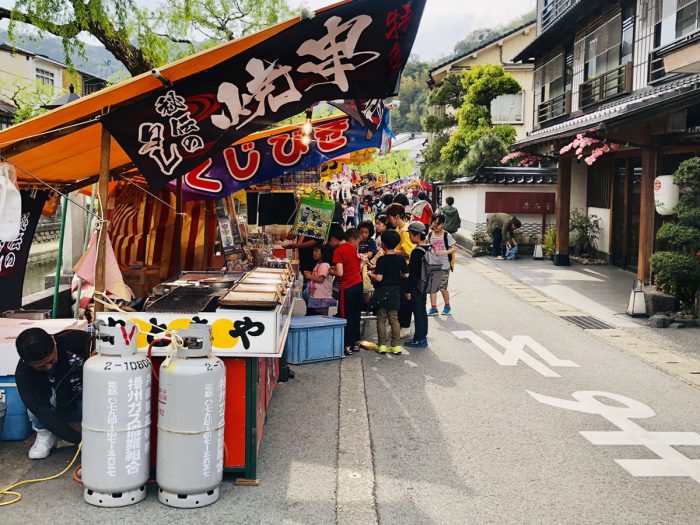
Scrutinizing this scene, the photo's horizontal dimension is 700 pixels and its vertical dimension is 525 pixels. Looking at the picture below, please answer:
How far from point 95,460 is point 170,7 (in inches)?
584

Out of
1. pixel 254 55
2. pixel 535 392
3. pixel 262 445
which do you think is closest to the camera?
pixel 254 55

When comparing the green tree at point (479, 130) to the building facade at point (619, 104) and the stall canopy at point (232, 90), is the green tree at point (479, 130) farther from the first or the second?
the stall canopy at point (232, 90)

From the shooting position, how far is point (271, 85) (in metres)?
6.35

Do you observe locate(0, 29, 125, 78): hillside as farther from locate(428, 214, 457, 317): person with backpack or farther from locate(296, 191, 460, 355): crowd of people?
locate(428, 214, 457, 317): person with backpack

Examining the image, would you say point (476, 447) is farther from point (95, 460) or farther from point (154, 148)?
point (154, 148)

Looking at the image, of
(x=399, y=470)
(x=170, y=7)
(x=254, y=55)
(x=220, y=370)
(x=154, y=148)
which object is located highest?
(x=170, y=7)

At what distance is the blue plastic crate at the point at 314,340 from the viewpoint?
388 inches

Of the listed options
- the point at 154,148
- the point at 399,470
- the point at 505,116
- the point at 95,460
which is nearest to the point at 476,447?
the point at 399,470

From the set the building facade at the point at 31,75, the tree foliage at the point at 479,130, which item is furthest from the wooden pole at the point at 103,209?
the building facade at the point at 31,75

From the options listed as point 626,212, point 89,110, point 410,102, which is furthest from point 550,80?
point 410,102

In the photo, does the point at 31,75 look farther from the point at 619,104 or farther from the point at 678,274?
the point at 678,274

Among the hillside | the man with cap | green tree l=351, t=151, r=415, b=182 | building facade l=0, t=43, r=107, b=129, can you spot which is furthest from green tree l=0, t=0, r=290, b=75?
green tree l=351, t=151, r=415, b=182

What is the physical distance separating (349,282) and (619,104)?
33.2 feet

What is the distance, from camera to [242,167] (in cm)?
1052
